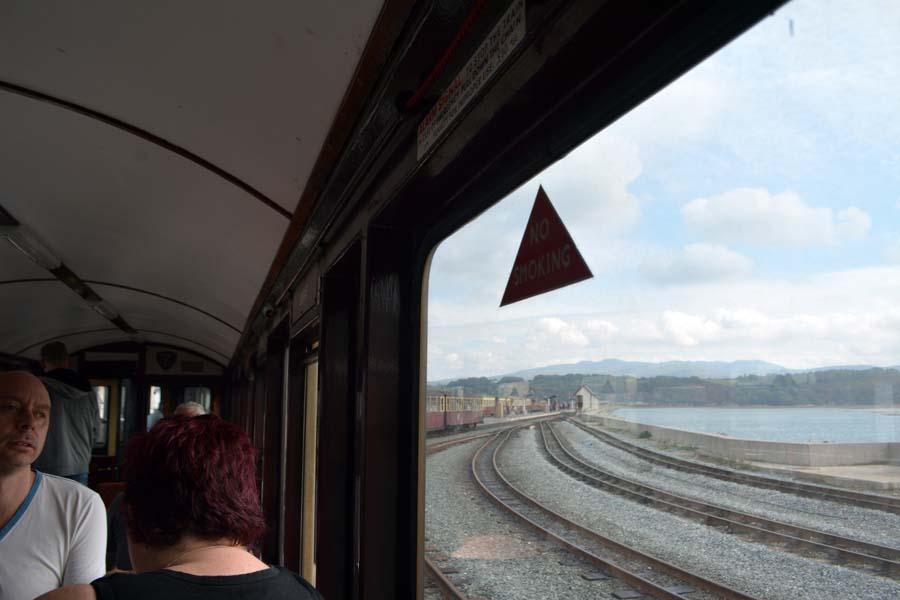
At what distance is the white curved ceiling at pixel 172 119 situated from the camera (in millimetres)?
1707

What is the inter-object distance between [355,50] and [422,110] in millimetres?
215

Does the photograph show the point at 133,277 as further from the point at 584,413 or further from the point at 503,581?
the point at 584,413

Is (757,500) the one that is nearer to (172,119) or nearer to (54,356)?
(172,119)

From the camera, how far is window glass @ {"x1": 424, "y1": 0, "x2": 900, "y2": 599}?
2.61 feet

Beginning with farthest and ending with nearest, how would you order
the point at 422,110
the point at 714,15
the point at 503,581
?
the point at 503,581 < the point at 422,110 < the point at 714,15

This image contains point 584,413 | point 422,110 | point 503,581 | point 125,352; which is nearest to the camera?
point 584,413

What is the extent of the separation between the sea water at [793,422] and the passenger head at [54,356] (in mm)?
3919

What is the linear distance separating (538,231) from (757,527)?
720mm

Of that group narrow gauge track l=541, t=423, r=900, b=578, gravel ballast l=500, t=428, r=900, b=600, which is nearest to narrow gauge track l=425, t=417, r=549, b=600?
gravel ballast l=500, t=428, r=900, b=600

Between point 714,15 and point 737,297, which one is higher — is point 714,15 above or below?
above

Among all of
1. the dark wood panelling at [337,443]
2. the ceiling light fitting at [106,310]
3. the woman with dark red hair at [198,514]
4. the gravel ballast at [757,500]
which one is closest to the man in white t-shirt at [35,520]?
the woman with dark red hair at [198,514]

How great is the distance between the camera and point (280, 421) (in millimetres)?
5652

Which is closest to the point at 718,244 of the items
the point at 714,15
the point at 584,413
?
the point at 714,15

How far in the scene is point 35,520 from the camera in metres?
1.63
